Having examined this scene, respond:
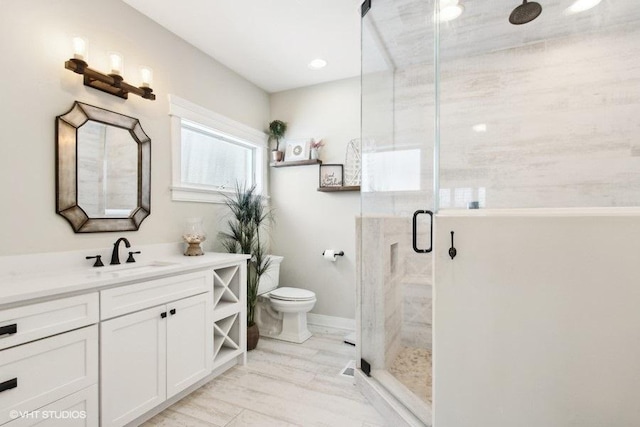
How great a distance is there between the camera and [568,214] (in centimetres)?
121

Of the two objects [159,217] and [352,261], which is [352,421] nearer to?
[352,261]

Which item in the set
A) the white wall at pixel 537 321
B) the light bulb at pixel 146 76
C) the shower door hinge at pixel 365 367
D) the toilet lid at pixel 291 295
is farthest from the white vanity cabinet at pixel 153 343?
the white wall at pixel 537 321

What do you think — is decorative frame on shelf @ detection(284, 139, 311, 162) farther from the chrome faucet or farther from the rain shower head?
the rain shower head

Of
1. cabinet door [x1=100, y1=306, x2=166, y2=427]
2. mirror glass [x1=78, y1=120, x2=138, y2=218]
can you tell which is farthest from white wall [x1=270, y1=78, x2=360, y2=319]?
cabinet door [x1=100, y1=306, x2=166, y2=427]

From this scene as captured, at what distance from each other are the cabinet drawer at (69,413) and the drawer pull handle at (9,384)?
0.12 metres

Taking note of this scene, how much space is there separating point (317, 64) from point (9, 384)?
3026 mm

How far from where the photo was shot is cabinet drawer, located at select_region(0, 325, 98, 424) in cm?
123

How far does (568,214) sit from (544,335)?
0.49 metres

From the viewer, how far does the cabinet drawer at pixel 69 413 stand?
50.4 inches

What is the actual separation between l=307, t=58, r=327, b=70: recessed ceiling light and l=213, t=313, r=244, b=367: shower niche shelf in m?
2.40

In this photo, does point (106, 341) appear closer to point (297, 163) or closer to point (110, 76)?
point (110, 76)

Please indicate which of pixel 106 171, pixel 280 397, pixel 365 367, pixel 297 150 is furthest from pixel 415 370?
pixel 106 171

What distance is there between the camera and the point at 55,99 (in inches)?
70.3

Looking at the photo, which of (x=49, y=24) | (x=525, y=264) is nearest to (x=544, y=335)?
(x=525, y=264)
